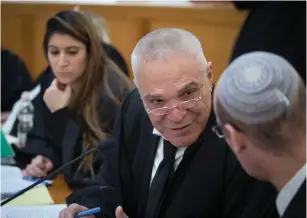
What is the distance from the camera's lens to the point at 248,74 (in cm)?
97

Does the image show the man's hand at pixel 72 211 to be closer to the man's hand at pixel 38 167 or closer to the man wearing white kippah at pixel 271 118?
the man's hand at pixel 38 167

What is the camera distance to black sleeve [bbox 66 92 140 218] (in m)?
1.52

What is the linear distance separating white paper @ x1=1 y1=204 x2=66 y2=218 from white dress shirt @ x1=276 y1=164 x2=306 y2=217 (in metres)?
0.72

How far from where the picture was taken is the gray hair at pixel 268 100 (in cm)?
95

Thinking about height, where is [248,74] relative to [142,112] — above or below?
above

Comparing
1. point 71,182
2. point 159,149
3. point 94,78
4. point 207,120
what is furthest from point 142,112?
point 94,78

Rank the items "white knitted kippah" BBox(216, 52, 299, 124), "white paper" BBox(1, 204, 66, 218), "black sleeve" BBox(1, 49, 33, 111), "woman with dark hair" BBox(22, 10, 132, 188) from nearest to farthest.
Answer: "white knitted kippah" BBox(216, 52, 299, 124) → "white paper" BBox(1, 204, 66, 218) → "woman with dark hair" BBox(22, 10, 132, 188) → "black sleeve" BBox(1, 49, 33, 111)

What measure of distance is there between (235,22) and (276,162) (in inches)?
106

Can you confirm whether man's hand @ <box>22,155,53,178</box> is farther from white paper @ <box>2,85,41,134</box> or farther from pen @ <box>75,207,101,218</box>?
pen @ <box>75,207,101,218</box>

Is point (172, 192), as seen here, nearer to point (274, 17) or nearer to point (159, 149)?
point (159, 149)

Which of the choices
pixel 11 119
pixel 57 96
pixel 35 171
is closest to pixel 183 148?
pixel 35 171

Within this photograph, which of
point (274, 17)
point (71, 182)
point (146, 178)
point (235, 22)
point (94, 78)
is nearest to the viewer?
point (274, 17)

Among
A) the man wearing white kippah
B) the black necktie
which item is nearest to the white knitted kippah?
the man wearing white kippah

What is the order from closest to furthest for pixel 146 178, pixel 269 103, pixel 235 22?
pixel 269 103
pixel 146 178
pixel 235 22
